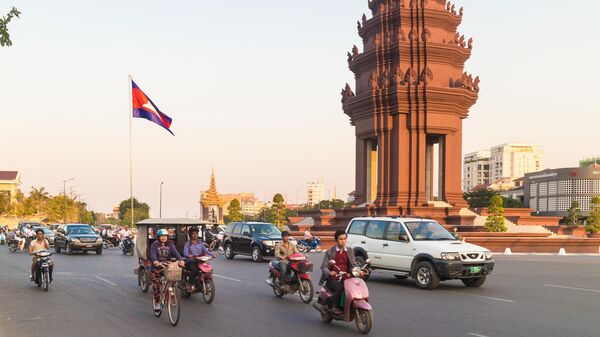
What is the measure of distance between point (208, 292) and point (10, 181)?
155 meters

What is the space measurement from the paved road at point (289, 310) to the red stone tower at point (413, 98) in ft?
76.6

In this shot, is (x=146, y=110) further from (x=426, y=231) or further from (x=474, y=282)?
(x=474, y=282)

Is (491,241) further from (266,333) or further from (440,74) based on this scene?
(266,333)

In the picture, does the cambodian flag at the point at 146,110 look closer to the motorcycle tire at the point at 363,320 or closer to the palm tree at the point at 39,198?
the motorcycle tire at the point at 363,320

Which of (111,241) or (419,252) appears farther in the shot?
(111,241)

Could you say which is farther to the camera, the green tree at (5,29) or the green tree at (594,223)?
the green tree at (594,223)

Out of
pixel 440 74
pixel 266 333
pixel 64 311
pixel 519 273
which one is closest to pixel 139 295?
pixel 64 311

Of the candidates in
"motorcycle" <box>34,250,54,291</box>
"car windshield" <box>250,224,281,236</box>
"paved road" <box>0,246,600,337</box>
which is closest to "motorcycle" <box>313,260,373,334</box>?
A: "paved road" <box>0,246,600,337</box>

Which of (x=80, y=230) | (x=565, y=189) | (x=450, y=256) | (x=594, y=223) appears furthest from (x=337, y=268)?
(x=565, y=189)

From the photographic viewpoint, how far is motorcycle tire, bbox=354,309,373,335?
32.7 feet

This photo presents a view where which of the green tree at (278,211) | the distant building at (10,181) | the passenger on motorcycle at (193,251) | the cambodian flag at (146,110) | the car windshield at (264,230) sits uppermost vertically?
the cambodian flag at (146,110)

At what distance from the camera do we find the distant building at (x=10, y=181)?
152 m

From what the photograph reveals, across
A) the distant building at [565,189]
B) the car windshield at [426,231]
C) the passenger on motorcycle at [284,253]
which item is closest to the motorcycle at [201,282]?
the passenger on motorcycle at [284,253]

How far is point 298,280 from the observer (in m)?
14.3
